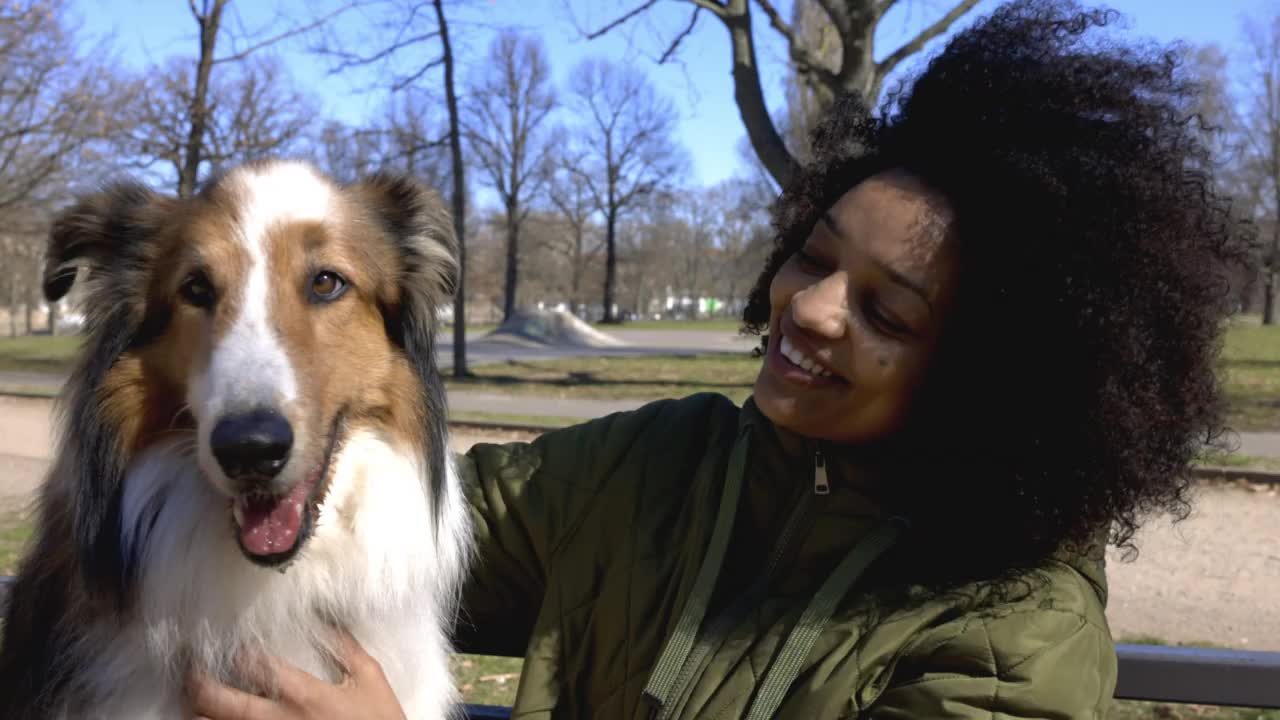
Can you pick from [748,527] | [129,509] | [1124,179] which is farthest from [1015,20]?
[129,509]

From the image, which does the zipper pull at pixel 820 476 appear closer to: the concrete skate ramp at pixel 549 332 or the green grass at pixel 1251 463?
the green grass at pixel 1251 463

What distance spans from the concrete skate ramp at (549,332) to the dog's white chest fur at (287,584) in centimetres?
2778

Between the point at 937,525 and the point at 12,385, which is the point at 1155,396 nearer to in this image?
the point at 937,525

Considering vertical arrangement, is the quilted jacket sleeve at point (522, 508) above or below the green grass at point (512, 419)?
above

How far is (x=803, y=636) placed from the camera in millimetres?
1833

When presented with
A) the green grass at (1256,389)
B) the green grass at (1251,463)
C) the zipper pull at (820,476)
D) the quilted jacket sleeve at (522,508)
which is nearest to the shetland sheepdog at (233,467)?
the quilted jacket sleeve at (522,508)

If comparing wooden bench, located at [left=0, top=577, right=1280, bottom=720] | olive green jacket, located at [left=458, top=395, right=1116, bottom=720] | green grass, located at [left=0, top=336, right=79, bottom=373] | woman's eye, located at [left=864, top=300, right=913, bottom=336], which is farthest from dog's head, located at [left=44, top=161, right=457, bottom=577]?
green grass, located at [left=0, top=336, right=79, bottom=373]

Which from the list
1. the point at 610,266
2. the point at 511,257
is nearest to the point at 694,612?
the point at 511,257

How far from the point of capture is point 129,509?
2.15m

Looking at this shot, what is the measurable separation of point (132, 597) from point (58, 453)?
1.40ft

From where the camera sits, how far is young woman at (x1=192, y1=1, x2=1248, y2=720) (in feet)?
5.94

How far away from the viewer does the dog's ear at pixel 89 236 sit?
2336 mm

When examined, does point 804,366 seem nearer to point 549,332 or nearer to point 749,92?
point 749,92

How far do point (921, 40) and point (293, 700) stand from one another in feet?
39.1
